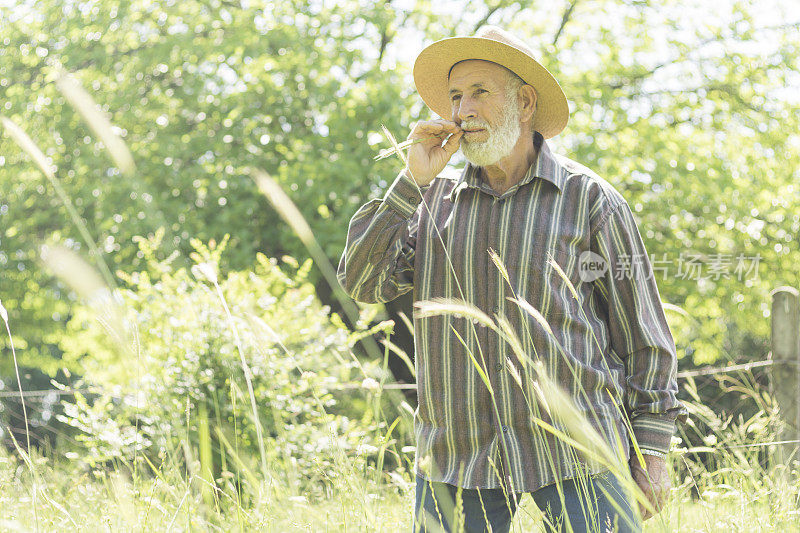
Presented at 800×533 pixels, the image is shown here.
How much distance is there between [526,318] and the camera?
1.97 m

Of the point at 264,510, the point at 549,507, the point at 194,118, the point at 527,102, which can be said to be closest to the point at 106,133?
the point at 264,510

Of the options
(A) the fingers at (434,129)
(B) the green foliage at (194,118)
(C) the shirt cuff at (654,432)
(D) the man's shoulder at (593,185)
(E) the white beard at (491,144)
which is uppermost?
(B) the green foliage at (194,118)

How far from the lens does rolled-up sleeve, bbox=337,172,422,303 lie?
82.0 inches

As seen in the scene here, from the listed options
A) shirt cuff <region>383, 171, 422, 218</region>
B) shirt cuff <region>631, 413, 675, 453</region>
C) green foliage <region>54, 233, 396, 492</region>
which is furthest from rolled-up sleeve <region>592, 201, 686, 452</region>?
green foliage <region>54, 233, 396, 492</region>

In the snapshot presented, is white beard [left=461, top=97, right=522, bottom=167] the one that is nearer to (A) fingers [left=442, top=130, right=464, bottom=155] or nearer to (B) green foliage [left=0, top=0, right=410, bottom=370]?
(A) fingers [left=442, top=130, right=464, bottom=155]

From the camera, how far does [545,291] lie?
6.54 ft

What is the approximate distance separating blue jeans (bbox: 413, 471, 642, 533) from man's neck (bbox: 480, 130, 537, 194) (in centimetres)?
81

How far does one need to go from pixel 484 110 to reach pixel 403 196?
1.07 ft

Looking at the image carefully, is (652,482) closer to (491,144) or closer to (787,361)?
(491,144)

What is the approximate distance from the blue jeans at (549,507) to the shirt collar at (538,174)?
0.77m

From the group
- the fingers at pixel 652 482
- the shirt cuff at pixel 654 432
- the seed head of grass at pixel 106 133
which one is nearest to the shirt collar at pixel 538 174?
the shirt cuff at pixel 654 432

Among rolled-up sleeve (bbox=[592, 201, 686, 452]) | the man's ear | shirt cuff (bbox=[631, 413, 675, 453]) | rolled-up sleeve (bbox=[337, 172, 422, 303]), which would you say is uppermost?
the man's ear

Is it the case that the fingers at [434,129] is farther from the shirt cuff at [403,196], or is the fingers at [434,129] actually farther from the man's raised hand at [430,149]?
the shirt cuff at [403,196]

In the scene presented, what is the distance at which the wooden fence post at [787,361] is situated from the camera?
3.73 meters
